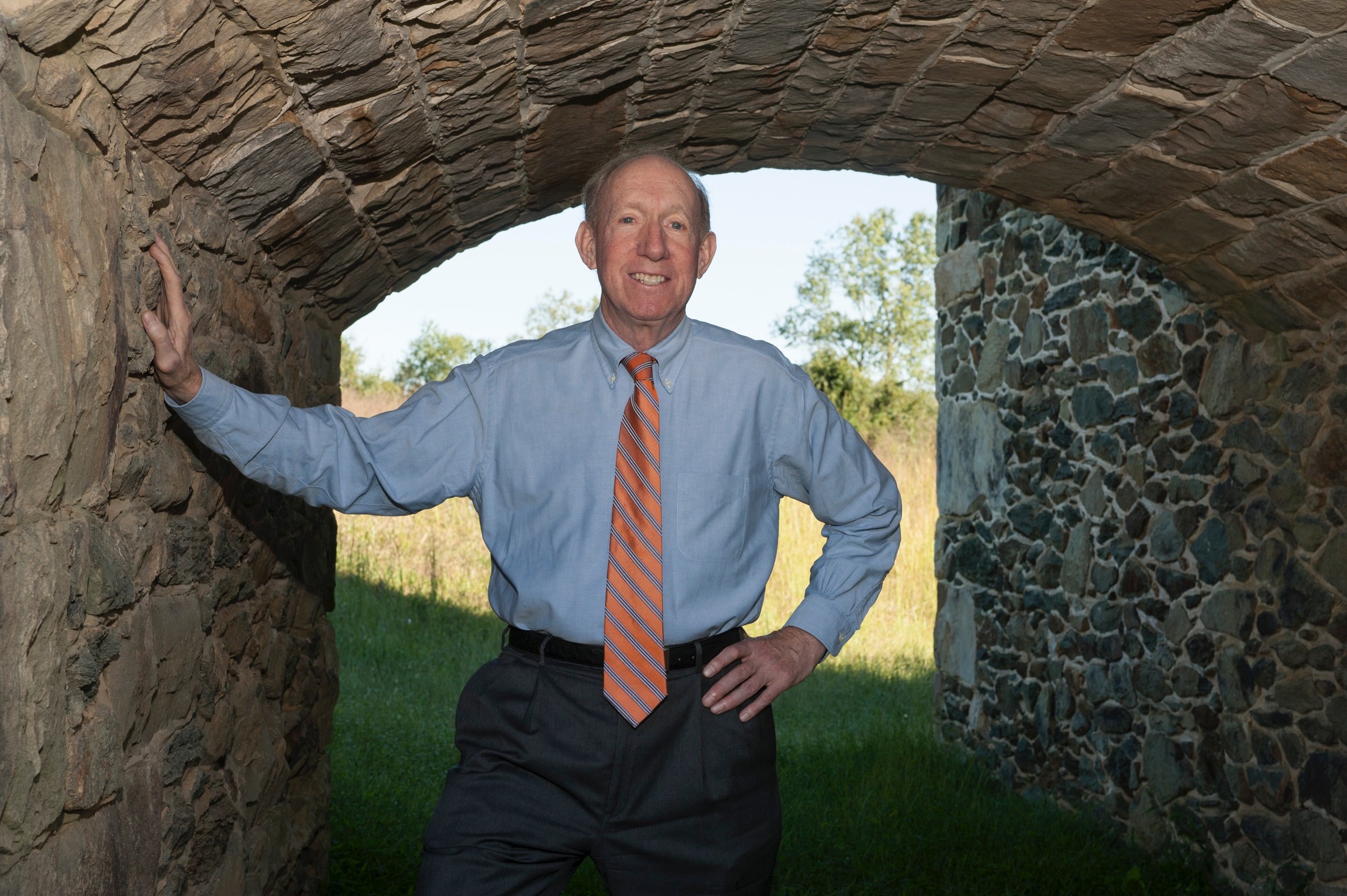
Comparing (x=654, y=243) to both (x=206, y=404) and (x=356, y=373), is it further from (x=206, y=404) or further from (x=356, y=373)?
(x=356, y=373)

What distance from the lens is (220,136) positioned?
7.24 feet

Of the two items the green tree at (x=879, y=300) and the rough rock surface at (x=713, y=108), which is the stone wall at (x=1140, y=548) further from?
the green tree at (x=879, y=300)

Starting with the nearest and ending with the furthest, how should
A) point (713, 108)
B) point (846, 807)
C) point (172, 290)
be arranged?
point (172, 290) → point (713, 108) → point (846, 807)

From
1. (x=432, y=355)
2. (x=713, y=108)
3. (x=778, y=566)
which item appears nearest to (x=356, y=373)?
(x=432, y=355)

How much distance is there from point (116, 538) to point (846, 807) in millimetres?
4057

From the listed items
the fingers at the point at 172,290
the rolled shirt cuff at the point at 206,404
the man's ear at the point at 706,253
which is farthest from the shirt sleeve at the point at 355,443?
the man's ear at the point at 706,253

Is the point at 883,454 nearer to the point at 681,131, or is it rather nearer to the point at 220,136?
the point at 681,131

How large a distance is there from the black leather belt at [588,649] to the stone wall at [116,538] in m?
0.67

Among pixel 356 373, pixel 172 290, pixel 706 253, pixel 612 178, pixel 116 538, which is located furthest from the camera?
pixel 356 373

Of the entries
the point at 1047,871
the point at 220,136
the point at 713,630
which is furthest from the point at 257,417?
the point at 1047,871

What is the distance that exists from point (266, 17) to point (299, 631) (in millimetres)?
2059

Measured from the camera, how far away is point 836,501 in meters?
2.56

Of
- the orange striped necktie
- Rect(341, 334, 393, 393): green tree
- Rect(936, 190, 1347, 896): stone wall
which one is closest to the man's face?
the orange striped necktie

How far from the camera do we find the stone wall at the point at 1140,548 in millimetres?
3947
